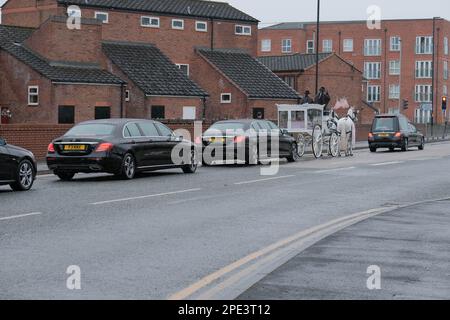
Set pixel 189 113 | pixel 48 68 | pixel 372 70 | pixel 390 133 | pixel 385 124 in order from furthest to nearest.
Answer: pixel 372 70 → pixel 189 113 → pixel 48 68 → pixel 385 124 → pixel 390 133

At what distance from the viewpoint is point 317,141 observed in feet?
117

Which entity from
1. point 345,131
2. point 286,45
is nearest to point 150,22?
point 345,131

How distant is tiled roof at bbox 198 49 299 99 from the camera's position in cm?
6262

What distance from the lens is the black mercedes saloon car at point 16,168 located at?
18.9 m

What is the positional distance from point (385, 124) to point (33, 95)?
19225 mm

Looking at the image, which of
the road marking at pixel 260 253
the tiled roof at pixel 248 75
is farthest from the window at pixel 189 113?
the road marking at pixel 260 253

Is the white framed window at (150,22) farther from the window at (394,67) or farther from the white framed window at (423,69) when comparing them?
the white framed window at (423,69)

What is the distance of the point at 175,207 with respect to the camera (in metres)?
16.3

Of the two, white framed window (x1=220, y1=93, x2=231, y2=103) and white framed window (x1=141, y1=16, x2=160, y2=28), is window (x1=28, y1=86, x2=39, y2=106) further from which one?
white framed window (x1=220, y1=93, x2=231, y2=103)

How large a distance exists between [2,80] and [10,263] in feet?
142

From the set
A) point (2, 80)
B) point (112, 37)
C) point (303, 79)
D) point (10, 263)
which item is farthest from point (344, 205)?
point (303, 79)

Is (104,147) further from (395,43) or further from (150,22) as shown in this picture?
(395,43)

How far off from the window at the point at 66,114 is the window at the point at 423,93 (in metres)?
62.4
